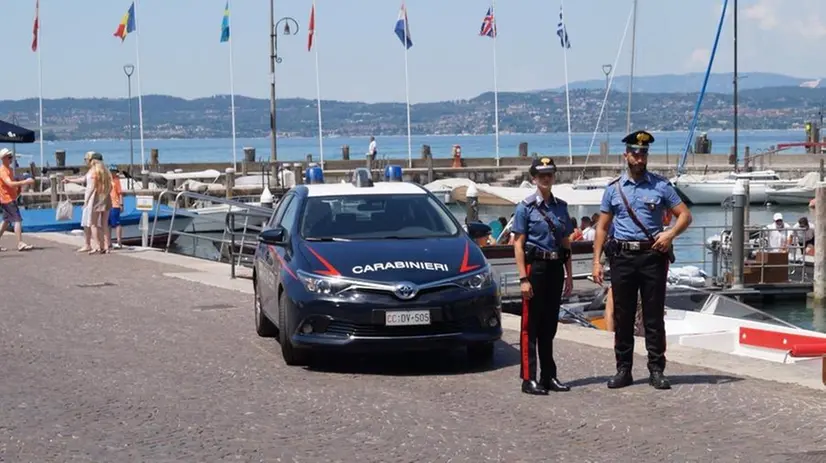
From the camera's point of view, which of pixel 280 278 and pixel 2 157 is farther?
pixel 2 157

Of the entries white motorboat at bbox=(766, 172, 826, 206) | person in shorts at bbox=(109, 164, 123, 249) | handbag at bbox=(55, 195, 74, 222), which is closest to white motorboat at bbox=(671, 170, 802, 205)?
white motorboat at bbox=(766, 172, 826, 206)

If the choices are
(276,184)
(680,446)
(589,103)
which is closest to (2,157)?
(680,446)

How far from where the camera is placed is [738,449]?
814 centimetres

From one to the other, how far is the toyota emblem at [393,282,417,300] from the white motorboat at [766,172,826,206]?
45826 millimetres

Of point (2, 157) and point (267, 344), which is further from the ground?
point (2, 157)

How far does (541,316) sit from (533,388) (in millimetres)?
564

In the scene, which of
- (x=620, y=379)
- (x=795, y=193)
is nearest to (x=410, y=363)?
(x=620, y=379)

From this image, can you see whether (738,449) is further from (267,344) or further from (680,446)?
(267,344)

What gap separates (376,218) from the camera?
12367mm

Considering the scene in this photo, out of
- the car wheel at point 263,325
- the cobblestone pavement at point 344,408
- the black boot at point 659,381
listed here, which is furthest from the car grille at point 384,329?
the car wheel at point 263,325

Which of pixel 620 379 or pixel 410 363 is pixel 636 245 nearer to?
pixel 620 379

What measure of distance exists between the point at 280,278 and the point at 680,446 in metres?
4.48

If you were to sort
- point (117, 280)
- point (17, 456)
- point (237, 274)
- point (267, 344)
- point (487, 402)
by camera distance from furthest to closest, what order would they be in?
point (237, 274)
point (117, 280)
point (267, 344)
point (487, 402)
point (17, 456)

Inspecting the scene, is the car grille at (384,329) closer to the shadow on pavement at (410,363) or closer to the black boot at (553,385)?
the shadow on pavement at (410,363)
